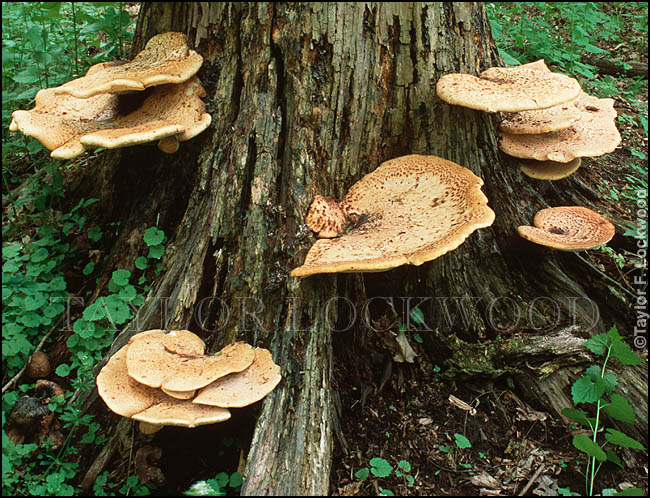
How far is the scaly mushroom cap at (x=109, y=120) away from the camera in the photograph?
337 centimetres

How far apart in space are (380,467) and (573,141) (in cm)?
300

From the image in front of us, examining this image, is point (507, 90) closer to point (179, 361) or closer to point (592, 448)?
point (592, 448)

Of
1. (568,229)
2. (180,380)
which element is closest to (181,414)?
(180,380)

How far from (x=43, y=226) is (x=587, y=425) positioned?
512 centimetres

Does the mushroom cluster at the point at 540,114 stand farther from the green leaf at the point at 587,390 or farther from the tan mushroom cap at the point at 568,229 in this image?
the green leaf at the point at 587,390

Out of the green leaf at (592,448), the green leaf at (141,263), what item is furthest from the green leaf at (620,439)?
the green leaf at (141,263)

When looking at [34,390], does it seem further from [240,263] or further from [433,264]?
[433,264]

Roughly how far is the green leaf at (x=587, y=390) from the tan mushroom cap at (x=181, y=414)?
99.6 inches

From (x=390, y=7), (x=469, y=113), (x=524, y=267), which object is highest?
(x=390, y=7)

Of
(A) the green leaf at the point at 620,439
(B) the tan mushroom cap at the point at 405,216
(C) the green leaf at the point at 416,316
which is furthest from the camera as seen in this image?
(C) the green leaf at the point at 416,316

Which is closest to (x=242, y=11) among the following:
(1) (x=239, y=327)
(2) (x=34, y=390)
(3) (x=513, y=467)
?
(1) (x=239, y=327)

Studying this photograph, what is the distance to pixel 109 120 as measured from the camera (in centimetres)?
398

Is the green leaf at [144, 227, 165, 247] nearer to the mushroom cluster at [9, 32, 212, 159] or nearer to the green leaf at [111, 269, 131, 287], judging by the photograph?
the green leaf at [111, 269, 131, 287]

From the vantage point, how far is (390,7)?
364 cm
